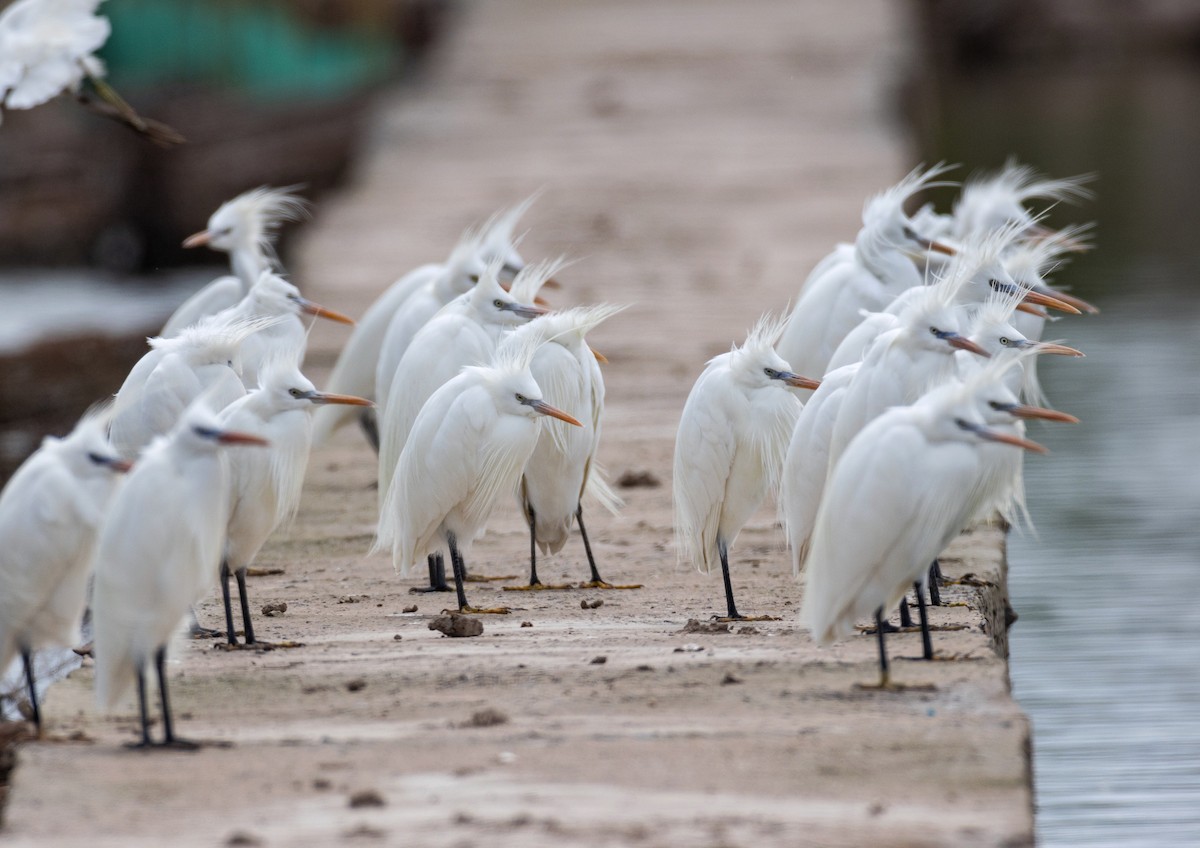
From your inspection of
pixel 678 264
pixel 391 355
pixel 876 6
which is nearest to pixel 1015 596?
pixel 391 355

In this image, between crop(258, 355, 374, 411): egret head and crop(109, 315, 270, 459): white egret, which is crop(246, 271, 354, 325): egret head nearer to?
crop(109, 315, 270, 459): white egret

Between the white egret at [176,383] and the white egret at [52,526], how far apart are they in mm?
1194

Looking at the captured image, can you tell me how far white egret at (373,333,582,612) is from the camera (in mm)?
6508

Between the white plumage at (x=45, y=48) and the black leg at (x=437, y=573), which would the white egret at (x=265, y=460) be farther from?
the white plumage at (x=45, y=48)

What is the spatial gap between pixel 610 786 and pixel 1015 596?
177 inches

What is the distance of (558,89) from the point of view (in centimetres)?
2255

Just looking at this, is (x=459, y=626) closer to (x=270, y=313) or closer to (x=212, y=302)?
(x=270, y=313)

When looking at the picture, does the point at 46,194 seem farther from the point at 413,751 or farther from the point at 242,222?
the point at 413,751

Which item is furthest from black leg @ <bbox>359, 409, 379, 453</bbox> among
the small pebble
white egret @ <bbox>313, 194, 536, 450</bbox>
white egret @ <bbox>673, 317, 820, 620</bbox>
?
the small pebble

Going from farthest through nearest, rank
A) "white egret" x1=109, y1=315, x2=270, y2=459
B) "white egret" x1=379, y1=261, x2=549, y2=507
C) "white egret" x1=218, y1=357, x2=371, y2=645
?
"white egret" x1=379, y1=261, x2=549, y2=507, "white egret" x1=109, y1=315, x2=270, y2=459, "white egret" x1=218, y1=357, x2=371, y2=645

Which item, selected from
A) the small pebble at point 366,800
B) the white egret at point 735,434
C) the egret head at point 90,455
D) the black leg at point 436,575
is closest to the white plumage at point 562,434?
the black leg at point 436,575

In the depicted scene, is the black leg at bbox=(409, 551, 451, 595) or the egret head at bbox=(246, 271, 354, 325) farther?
the egret head at bbox=(246, 271, 354, 325)

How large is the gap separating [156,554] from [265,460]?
1.02 meters

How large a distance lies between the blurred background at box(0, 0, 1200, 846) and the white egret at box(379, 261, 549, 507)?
106 inches
